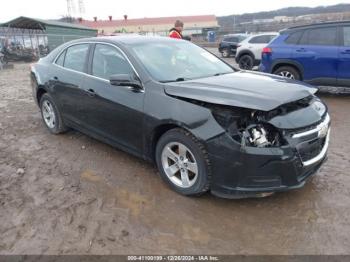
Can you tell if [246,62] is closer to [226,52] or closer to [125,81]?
Answer: [226,52]

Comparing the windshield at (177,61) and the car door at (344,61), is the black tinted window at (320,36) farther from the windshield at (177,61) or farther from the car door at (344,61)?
the windshield at (177,61)

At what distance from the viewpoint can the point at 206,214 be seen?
345cm

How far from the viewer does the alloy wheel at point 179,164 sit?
3.60 meters

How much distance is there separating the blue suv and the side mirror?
5481 mm

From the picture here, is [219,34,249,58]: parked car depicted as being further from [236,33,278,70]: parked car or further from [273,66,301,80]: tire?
[273,66,301,80]: tire


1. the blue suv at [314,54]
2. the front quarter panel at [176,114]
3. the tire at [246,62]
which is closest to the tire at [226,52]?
the tire at [246,62]

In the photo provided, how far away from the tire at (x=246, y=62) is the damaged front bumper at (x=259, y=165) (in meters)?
11.9

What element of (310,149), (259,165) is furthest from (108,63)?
(310,149)

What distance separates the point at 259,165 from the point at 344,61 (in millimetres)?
5565

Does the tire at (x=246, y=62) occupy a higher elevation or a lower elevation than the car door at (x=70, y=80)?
lower

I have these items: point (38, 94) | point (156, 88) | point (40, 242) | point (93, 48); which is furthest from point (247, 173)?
point (38, 94)

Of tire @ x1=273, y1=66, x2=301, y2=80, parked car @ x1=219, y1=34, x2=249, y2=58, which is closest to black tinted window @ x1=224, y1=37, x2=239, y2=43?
parked car @ x1=219, y1=34, x2=249, y2=58

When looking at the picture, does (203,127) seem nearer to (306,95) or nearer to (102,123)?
(306,95)

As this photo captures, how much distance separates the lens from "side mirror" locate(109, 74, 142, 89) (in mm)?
3920
